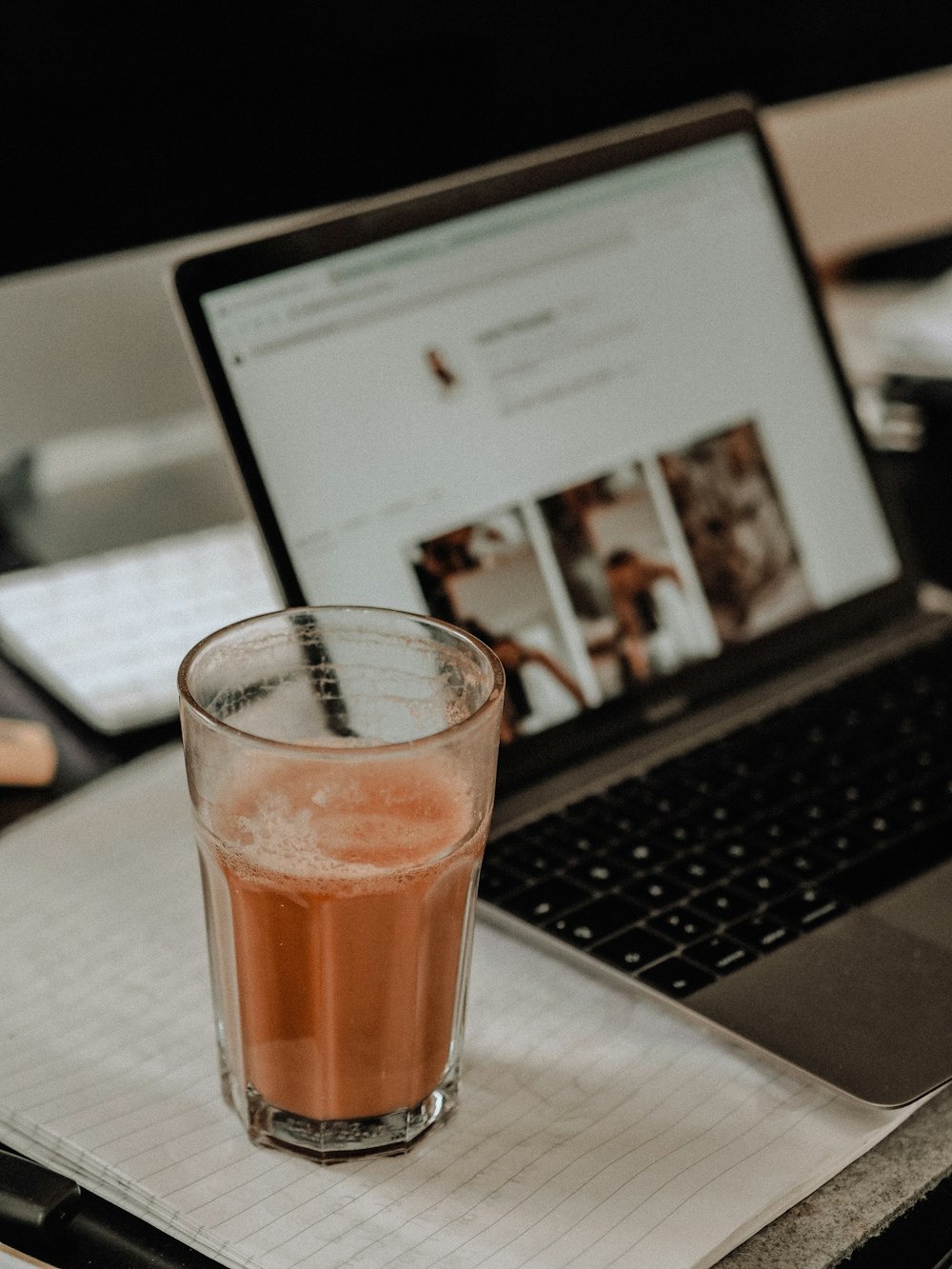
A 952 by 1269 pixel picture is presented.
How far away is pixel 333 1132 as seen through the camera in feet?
1.24

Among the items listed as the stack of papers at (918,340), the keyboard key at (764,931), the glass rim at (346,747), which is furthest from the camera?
the stack of papers at (918,340)

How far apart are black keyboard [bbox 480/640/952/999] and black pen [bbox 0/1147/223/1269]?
0.51ft

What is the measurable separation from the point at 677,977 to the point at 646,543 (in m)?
0.23

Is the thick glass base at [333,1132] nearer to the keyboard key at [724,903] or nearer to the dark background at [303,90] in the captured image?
the keyboard key at [724,903]

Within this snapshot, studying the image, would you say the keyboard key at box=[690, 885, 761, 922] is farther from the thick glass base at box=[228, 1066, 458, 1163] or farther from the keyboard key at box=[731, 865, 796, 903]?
the thick glass base at box=[228, 1066, 458, 1163]

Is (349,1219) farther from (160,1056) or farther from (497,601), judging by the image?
(497,601)

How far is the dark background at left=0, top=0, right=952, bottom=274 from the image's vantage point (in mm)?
581

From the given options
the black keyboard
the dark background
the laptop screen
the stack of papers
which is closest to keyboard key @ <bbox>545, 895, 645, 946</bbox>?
the black keyboard

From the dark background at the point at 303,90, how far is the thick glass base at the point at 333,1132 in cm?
40

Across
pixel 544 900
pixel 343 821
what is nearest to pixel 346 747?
pixel 343 821

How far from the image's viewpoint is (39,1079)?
15.7 inches

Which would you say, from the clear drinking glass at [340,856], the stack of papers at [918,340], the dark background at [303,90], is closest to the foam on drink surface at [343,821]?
the clear drinking glass at [340,856]

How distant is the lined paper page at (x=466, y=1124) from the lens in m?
0.35

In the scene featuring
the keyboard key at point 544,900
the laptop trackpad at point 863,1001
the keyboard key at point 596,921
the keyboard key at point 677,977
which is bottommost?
the laptop trackpad at point 863,1001
